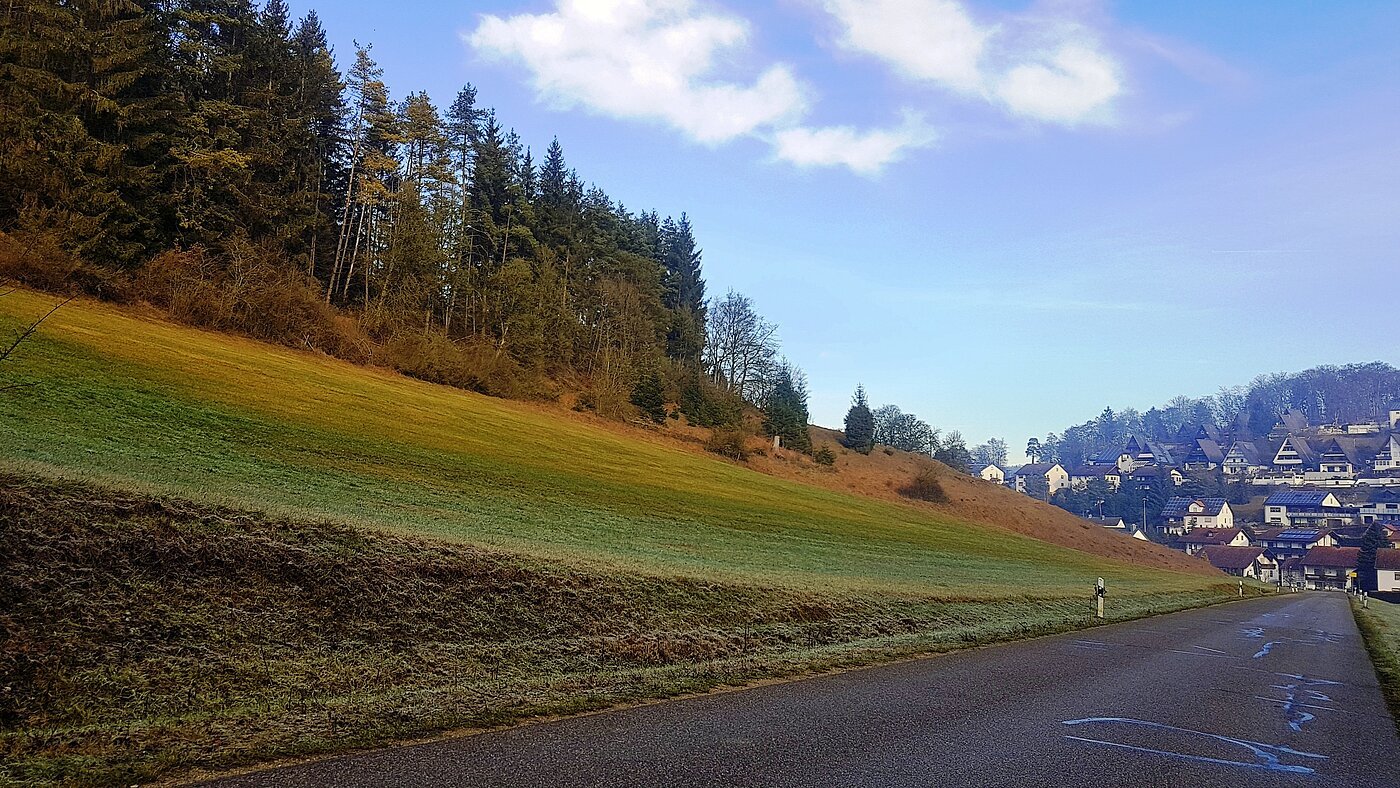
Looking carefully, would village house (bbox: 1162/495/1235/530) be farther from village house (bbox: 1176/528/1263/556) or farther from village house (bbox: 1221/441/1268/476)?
village house (bbox: 1221/441/1268/476)

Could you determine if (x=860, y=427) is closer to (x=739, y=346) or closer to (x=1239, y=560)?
(x=739, y=346)

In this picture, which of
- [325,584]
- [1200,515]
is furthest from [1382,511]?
[325,584]

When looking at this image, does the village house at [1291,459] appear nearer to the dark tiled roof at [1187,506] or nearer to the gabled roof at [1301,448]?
the gabled roof at [1301,448]

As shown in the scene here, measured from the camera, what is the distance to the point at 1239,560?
97500 mm

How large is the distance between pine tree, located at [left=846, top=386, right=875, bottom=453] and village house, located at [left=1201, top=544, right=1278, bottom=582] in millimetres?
43446

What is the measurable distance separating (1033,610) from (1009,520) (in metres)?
55.2

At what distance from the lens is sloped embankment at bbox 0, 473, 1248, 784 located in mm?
5781

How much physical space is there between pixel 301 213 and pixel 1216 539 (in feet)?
387

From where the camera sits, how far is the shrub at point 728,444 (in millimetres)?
60250

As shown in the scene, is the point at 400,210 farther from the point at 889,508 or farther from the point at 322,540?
the point at 322,540

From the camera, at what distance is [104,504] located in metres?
9.14

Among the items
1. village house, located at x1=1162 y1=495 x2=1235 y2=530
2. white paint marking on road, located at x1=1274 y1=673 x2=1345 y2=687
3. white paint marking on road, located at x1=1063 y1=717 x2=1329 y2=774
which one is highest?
village house, located at x1=1162 y1=495 x2=1235 y2=530

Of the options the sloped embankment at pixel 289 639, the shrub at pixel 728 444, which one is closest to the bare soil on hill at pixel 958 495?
the shrub at pixel 728 444

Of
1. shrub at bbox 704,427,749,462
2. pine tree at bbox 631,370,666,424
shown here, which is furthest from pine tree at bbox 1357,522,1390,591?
pine tree at bbox 631,370,666,424
